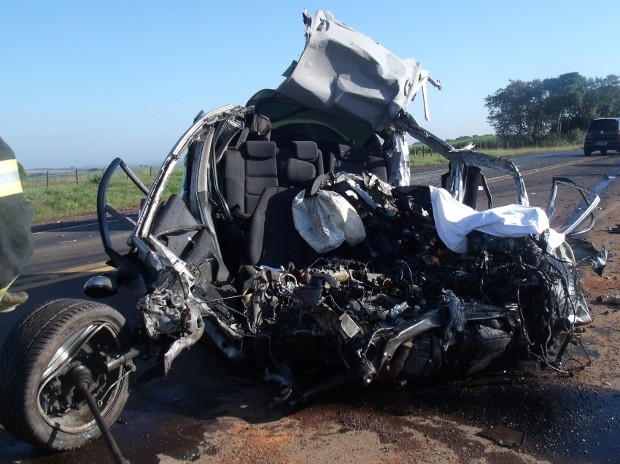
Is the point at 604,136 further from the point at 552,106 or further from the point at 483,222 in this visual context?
the point at 552,106

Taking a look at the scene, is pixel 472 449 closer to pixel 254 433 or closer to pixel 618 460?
pixel 618 460

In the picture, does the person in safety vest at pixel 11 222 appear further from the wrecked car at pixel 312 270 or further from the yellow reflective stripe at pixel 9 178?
the wrecked car at pixel 312 270

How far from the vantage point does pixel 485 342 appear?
390cm

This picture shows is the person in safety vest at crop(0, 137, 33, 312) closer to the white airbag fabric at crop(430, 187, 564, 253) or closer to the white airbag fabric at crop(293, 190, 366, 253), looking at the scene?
the white airbag fabric at crop(293, 190, 366, 253)

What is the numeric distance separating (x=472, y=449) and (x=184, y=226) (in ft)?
8.45

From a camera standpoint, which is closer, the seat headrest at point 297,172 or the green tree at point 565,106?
the seat headrest at point 297,172

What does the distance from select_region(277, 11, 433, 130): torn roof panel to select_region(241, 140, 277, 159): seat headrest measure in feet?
2.39

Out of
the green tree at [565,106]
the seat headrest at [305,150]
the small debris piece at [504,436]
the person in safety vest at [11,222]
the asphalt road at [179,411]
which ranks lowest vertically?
the small debris piece at [504,436]

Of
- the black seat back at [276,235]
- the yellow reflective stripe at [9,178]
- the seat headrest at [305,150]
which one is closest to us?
the yellow reflective stripe at [9,178]

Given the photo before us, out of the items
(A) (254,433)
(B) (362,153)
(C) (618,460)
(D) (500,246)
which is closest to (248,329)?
(A) (254,433)

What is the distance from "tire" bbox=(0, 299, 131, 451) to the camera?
3.00 meters

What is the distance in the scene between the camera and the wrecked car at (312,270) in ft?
11.1

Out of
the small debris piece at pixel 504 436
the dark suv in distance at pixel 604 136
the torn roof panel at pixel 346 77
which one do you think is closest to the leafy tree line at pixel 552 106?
the dark suv in distance at pixel 604 136

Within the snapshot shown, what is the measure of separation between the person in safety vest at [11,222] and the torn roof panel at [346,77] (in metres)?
3.88
